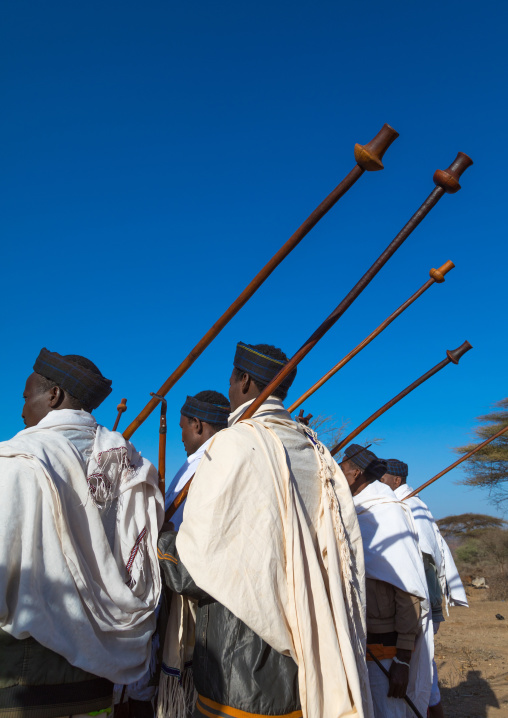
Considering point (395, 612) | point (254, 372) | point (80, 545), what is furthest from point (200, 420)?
point (80, 545)

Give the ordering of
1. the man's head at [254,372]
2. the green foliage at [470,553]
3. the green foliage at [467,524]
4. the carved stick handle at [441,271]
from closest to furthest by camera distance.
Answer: the man's head at [254,372] → the carved stick handle at [441,271] → the green foliage at [470,553] → the green foliage at [467,524]

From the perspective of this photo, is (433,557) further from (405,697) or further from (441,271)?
(441,271)

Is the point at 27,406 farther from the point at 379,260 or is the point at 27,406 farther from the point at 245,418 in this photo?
the point at 379,260

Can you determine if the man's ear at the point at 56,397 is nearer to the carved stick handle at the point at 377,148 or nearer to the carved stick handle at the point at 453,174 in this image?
the carved stick handle at the point at 377,148

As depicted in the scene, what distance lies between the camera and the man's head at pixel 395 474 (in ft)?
20.9

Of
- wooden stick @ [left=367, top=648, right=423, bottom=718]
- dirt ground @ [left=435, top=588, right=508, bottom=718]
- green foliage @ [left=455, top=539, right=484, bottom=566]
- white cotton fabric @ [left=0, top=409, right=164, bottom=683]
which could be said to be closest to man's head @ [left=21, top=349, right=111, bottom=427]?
white cotton fabric @ [left=0, top=409, right=164, bottom=683]

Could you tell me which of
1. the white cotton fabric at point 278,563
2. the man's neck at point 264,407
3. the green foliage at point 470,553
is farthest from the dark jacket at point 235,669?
the green foliage at point 470,553

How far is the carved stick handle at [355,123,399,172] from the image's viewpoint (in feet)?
6.91

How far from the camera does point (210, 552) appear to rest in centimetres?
211

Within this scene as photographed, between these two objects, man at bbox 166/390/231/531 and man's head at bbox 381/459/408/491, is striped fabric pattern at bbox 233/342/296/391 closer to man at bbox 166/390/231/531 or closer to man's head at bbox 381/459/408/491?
man at bbox 166/390/231/531

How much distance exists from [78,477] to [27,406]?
637mm

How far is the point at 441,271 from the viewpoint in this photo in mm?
2988

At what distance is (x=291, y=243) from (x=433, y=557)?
4509 mm

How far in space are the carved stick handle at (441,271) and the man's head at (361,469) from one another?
5.73 feet
